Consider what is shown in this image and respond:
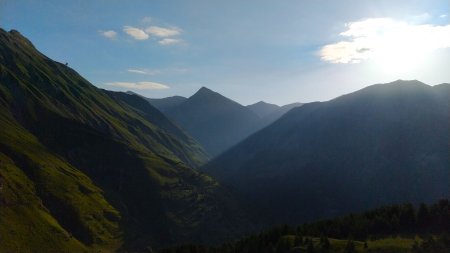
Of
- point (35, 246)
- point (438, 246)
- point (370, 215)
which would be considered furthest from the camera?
point (35, 246)

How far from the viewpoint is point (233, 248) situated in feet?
355

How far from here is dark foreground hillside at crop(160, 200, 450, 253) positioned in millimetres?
79438

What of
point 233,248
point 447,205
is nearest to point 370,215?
point 447,205

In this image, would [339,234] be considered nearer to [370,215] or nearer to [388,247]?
[370,215]

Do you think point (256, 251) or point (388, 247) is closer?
point (388, 247)

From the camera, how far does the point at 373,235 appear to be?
9319 centimetres

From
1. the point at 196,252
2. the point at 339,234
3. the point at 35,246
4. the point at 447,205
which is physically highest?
the point at 447,205

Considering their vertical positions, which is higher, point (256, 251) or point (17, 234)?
point (256, 251)

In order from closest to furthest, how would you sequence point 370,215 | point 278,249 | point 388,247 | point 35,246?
1. point 388,247
2. point 278,249
3. point 370,215
4. point 35,246

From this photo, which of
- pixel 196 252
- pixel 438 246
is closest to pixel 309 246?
pixel 438 246

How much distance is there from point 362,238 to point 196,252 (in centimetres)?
4640

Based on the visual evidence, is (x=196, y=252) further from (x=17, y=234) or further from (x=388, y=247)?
(x=17, y=234)

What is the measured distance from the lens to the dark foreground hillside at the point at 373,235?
7944cm

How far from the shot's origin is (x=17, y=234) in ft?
634
